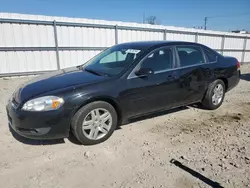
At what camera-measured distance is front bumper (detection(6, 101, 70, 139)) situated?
269 cm

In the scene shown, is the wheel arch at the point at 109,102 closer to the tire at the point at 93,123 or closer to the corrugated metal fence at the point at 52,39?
the tire at the point at 93,123

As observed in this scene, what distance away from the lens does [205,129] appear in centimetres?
365

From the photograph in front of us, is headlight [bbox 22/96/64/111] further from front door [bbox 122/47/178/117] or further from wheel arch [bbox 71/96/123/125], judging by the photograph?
front door [bbox 122/47/178/117]

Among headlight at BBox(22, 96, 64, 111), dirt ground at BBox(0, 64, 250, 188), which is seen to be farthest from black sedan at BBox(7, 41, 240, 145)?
dirt ground at BBox(0, 64, 250, 188)

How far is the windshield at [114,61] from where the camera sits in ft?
11.4

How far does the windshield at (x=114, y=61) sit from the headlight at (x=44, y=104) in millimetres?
1002

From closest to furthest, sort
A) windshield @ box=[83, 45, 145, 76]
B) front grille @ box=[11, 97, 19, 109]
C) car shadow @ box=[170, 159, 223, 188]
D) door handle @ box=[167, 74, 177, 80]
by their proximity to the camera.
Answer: car shadow @ box=[170, 159, 223, 188] → front grille @ box=[11, 97, 19, 109] → windshield @ box=[83, 45, 145, 76] → door handle @ box=[167, 74, 177, 80]

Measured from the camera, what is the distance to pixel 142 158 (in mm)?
2746

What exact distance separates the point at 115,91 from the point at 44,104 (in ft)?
3.52

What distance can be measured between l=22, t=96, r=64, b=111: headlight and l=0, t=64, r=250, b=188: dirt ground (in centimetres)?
69

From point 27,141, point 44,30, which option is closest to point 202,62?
point 27,141

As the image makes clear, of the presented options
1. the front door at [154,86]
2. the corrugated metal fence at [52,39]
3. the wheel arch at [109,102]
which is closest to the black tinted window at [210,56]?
the front door at [154,86]

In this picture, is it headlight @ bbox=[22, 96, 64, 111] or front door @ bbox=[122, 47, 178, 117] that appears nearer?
headlight @ bbox=[22, 96, 64, 111]

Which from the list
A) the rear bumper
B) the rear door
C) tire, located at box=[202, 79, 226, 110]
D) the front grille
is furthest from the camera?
the rear bumper
